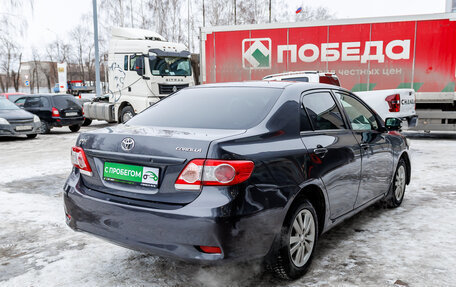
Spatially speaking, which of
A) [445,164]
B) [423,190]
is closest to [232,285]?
[423,190]

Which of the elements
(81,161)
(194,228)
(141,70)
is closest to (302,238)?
(194,228)

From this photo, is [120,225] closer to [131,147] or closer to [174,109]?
[131,147]

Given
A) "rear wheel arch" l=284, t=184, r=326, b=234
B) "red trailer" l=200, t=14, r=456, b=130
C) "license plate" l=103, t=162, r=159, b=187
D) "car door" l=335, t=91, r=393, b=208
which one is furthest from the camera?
"red trailer" l=200, t=14, r=456, b=130

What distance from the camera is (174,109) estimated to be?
3631 millimetres

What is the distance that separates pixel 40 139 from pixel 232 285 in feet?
40.2

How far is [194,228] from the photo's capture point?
2.55 m

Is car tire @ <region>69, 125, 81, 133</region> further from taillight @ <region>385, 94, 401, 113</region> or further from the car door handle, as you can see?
the car door handle

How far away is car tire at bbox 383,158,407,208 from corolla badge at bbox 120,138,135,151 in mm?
3218

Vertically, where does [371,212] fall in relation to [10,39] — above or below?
below

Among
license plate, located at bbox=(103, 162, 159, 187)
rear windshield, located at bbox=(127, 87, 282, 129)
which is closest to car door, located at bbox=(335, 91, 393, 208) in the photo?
rear windshield, located at bbox=(127, 87, 282, 129)

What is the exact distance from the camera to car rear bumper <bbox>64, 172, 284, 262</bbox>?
8.29ft

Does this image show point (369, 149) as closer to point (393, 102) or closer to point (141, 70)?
point (393, 102)

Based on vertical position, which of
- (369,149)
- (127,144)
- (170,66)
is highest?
(170,66)

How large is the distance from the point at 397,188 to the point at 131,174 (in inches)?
139
